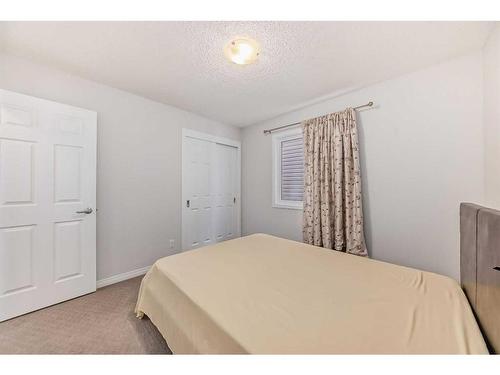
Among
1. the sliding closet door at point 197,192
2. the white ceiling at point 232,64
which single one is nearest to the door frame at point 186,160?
the sliding closet door at point 197,192

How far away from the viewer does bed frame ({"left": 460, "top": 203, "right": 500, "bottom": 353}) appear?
849mm

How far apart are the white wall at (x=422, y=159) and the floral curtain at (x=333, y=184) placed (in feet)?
0.51

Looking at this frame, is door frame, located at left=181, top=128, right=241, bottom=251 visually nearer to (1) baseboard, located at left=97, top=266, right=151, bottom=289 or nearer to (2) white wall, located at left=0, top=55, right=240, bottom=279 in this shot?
(2) white wall, located at left=0, top=55, right=240, bottom=279

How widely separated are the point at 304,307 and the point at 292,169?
2323 mm

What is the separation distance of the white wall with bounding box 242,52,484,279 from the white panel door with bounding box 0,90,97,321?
2897mm

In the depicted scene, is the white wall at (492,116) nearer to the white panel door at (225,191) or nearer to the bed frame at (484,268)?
the bed frame at (484,268)

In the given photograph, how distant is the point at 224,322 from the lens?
0.91m

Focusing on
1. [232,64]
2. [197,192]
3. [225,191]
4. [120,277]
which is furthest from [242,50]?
[120,277]

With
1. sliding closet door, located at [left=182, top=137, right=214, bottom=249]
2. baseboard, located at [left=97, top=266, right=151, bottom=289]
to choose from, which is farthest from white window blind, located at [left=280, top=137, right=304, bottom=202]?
baseboard, located at [left=97, top=266, right=151, bottom=289]

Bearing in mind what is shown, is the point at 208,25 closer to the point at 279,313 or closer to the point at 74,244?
the point at 279,313

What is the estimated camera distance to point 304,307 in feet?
3.39

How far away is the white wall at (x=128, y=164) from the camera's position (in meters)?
2.04

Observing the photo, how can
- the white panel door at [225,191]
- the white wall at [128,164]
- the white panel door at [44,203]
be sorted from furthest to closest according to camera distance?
the white panel door at [225,191] < the white wall at [128,164] < the white panel door at [44,203]

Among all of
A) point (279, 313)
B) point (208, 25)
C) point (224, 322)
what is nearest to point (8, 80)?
point (208, 25)
